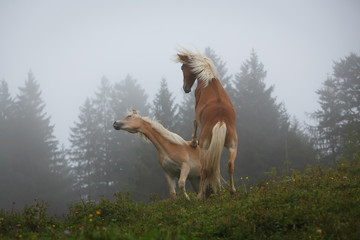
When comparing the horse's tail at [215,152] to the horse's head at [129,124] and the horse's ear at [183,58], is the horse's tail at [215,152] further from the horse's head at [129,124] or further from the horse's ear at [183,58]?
the horse's head at [129,124]

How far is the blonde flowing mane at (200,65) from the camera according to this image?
819 cm

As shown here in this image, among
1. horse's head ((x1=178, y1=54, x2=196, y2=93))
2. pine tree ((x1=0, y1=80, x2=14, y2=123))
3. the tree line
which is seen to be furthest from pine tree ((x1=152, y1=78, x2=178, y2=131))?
pine tree ((x1=0, y1=80, x2=14, y2=123))

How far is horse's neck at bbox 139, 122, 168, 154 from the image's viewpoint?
10414 millimetres

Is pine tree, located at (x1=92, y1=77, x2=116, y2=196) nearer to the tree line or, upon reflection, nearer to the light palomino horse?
the tree line

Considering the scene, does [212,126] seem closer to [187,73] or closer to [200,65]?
[200,65]

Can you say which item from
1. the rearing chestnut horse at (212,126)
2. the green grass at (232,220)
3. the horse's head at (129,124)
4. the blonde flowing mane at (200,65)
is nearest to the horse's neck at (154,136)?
the horse's head at (129,124)

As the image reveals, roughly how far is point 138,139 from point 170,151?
2437 centimetres

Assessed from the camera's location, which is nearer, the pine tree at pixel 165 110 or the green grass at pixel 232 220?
the green grass at pixel 232 220

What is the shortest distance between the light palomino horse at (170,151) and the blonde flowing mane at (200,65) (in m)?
2.72

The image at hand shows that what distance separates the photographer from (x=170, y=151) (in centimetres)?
1014

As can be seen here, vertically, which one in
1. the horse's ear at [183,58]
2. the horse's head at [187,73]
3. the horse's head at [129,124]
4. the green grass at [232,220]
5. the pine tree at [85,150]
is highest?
the pine tree at [85,150]

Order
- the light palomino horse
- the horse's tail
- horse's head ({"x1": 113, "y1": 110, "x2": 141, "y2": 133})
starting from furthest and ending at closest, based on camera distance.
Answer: horse's head ({"x1": 113, "y1": 110, "x2": 141, "y2": 133}) → the light palomino horse → the horse's tail

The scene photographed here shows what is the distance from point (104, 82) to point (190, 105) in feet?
56.4

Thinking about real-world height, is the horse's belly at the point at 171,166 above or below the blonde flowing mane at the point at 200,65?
below
